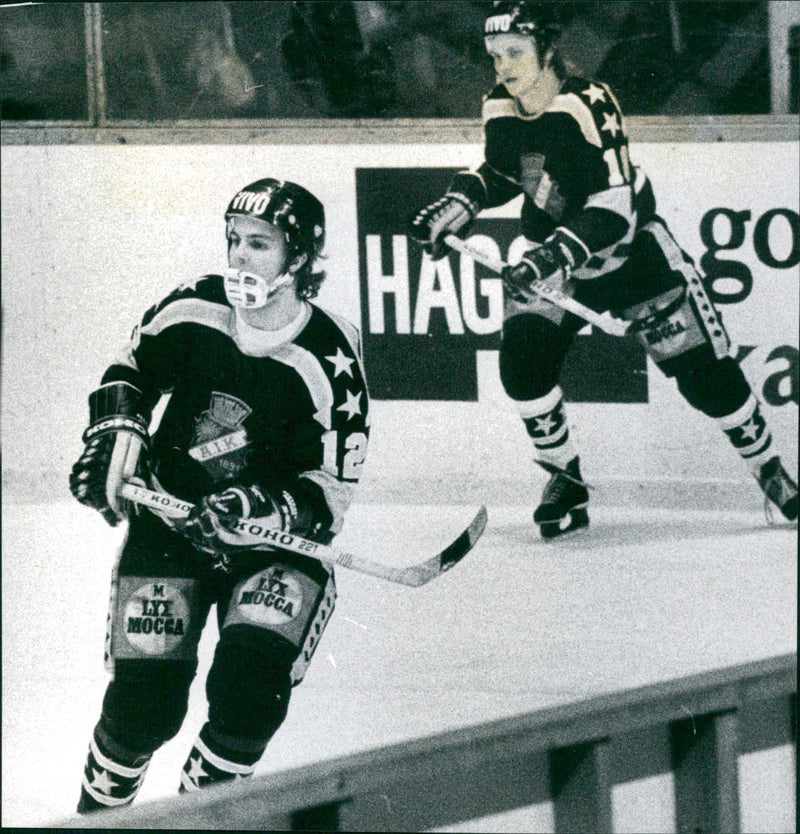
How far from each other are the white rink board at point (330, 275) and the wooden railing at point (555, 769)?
40cm

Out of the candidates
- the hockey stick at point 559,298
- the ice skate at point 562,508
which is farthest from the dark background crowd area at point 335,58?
the ice skate at point 562,508

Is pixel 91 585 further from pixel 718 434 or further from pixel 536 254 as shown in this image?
pixel 718 434

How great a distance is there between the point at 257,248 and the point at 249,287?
7cm

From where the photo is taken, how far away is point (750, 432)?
2209 millimetres

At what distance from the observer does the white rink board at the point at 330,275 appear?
7.20ft

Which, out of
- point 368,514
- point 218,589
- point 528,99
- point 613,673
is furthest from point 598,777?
point 528,99

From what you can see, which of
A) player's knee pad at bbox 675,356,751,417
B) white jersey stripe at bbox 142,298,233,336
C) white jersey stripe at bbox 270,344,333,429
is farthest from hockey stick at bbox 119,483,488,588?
player's knee pad at bbox 675,356,751,417

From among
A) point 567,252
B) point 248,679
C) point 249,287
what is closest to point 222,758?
point 248,679

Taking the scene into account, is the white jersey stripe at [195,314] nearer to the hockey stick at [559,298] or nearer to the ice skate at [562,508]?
the hockey stick at [559,298]

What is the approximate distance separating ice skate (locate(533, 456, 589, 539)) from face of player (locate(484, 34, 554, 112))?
0.70 metres

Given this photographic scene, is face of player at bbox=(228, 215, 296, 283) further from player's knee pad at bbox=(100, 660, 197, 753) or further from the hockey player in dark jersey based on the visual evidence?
player's knee pad at bbox=(100, 660, 197, 753)

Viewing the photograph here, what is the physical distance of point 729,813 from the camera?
2217 mm

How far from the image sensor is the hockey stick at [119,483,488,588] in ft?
7.23

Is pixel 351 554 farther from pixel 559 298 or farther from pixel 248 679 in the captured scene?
pixel 559 298
